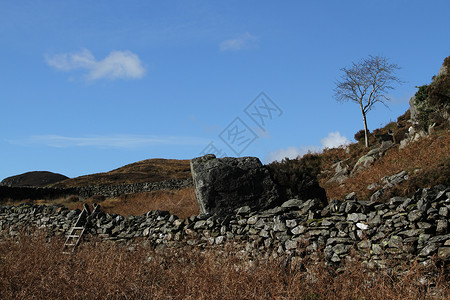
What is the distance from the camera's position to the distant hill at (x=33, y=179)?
72.8m

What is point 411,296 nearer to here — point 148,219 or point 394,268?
point 394,268

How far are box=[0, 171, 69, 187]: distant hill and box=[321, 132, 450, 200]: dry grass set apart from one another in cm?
6648

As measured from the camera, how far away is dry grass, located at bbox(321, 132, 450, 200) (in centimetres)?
1368

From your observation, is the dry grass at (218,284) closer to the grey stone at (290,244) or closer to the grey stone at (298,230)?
the grey stone at (290,244)

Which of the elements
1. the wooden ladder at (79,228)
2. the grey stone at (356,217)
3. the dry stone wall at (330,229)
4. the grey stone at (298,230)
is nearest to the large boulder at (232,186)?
the dry stone wall at (330,229)

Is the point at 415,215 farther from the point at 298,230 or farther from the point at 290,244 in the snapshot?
the point at 290,244

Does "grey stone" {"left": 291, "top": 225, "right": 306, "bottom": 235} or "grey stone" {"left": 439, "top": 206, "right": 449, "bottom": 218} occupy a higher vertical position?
"grey stone" {"left": 291, "top": 225, "right": 306, "bottom": 235}

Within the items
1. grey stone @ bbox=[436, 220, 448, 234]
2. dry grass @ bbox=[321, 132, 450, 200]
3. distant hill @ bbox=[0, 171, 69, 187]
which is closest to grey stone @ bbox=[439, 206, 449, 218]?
grey stone @ bbox=[436, 220, 448, 234]

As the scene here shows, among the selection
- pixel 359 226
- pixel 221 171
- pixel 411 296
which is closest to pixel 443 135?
pixel 221 171

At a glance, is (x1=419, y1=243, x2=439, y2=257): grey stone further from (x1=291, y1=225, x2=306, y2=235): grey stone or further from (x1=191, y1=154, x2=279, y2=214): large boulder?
(x1=191, y1=154, x2=279, y2=214): large boulder

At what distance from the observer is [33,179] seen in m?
74.8

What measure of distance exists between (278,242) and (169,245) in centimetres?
344

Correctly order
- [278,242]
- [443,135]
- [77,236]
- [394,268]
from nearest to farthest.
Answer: [394,268]
[278,242]
[77,236]
[443,135]

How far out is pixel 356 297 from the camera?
5.21 meters
